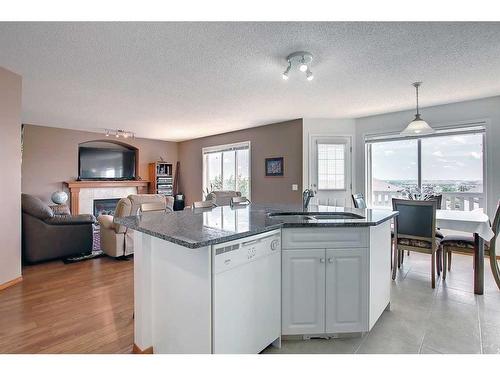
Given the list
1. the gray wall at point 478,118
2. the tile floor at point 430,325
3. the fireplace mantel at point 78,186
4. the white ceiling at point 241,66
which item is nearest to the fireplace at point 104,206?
the fireplace mantel at point 78,186

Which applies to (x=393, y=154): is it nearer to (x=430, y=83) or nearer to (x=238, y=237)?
(x=430, y=83)

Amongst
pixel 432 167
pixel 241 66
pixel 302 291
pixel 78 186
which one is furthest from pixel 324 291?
pixel 78 186

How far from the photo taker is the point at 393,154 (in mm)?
4871

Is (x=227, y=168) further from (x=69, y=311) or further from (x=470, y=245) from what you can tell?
(x=470, y=245)

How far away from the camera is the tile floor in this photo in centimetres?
177

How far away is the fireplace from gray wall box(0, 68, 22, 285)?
3.70 metres

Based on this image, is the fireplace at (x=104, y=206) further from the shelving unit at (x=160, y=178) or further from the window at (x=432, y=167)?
the window at (x=432, y=167)

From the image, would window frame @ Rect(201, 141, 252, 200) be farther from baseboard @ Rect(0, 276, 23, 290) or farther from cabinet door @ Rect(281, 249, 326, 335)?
cabinet door @ Rect(281, 249, 326, 335)

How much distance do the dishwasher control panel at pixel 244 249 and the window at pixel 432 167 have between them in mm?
3719

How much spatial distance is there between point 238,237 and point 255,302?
45cm

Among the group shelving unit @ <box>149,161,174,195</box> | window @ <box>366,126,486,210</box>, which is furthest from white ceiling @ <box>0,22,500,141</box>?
shelving unit @ <box>149,161,174,195</box>

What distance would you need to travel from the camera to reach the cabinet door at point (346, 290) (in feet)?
5.93
